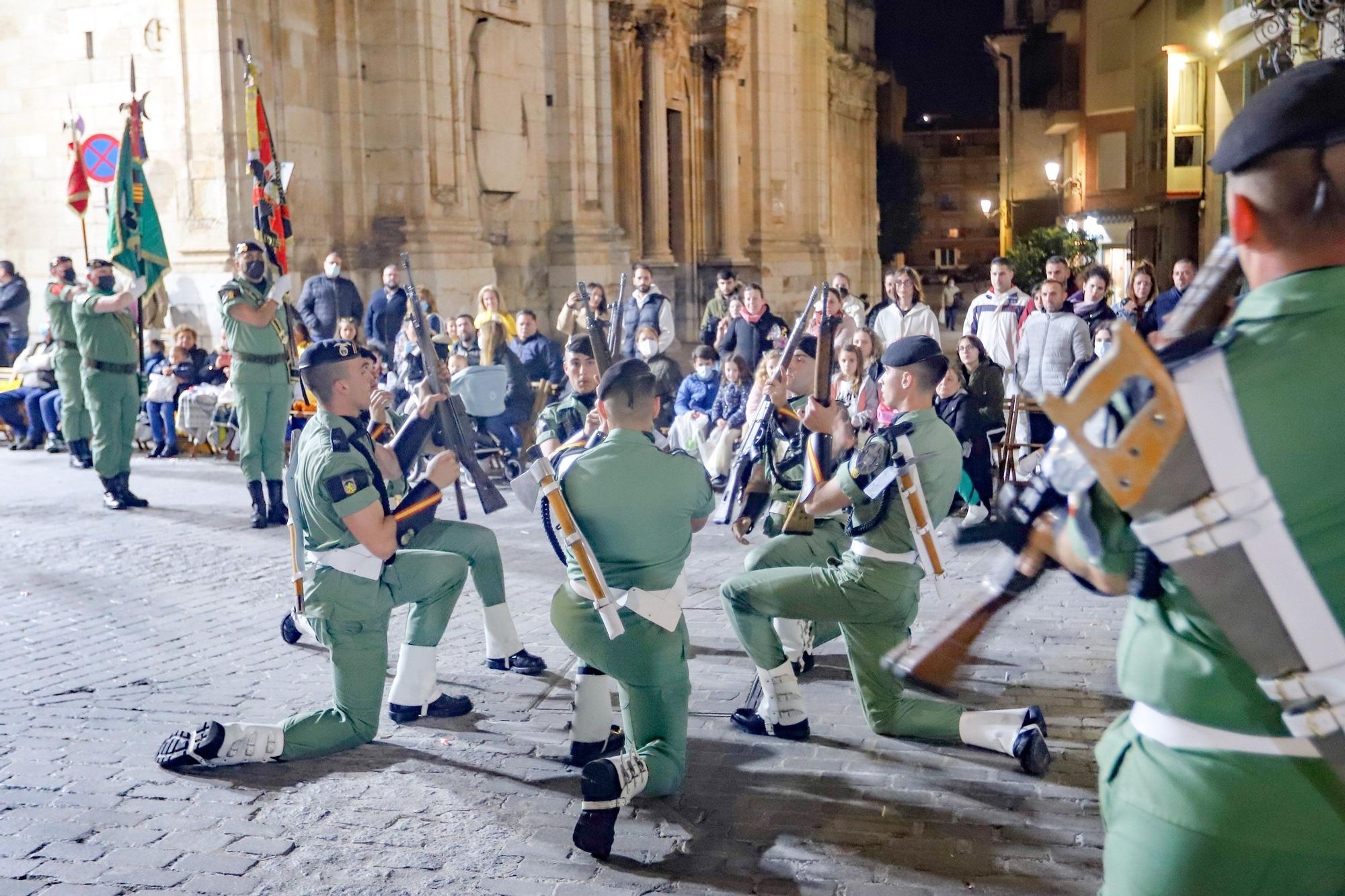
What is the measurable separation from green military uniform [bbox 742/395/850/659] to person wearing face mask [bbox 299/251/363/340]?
8961 millimetres

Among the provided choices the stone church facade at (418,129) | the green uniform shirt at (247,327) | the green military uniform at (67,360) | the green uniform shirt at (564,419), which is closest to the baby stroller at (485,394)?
the green uniform shirt at (247,327)

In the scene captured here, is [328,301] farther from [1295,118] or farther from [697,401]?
[1295,118]

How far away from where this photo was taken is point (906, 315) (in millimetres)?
14039

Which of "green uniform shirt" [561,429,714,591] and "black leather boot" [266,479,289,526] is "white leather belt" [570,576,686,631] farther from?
"black leather boot" [266,479,289,526]

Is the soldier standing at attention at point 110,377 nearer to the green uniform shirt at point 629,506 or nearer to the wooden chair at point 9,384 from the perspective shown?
the wooden chair at point 9,384

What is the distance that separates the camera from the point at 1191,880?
2.28 m

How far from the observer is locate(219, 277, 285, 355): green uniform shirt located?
10.7 metres

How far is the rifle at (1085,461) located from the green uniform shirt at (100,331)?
10.3 m

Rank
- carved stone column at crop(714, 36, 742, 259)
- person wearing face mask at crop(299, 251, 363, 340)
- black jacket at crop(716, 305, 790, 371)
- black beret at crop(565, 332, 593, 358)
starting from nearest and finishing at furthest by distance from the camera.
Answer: black beret at crop(565, 332, 593, 358) < black jacket at crop(716, 305, 790, 371) < person wearing face mask at crop(299, 251, 363, 340) < carved stone column at crop(714, 36, 742, 259)

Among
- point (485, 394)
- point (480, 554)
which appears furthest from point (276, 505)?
point (480, 554)

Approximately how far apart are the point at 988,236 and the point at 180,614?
279ft

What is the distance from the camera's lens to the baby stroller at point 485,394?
12867 millimetres

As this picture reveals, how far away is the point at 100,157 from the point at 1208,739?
1521 centimetres

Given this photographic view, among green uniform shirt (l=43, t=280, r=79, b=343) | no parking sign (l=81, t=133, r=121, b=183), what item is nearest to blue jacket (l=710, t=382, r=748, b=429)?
green uniform shirt (l=43, t=280, r=79, b=343)
